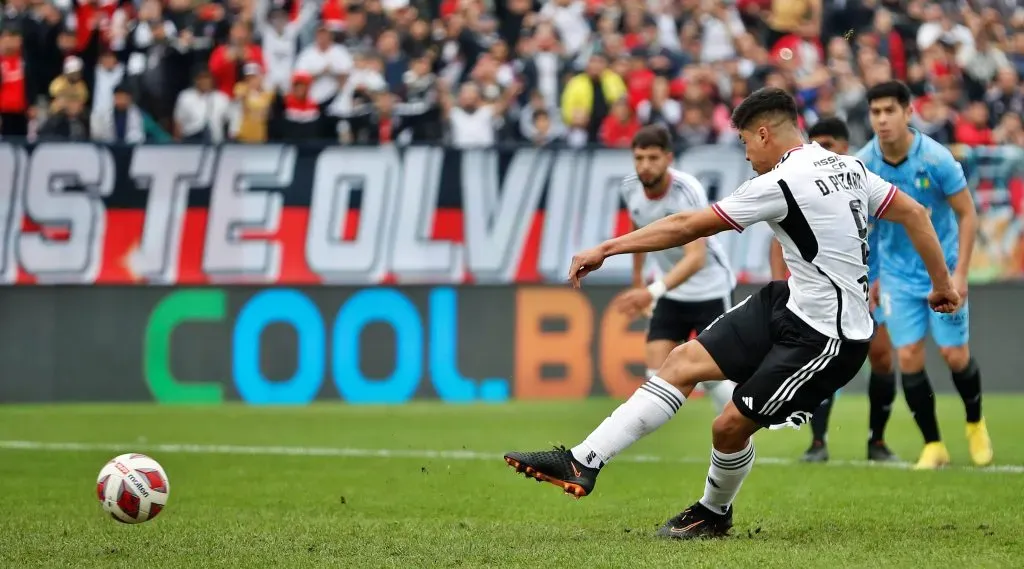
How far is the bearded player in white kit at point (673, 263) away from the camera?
10648 mm

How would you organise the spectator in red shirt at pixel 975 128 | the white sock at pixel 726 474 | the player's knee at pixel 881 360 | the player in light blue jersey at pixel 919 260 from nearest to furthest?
the white sock at pixel 726 474 → the player in light blue jersey at pixel 919 260 → the player's knee at pixel 881 360 → the spectator in red shirt at pixel 975 128

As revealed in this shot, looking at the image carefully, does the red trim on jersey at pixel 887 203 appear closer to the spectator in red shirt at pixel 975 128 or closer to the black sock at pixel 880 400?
the black sock at pixel 880 400

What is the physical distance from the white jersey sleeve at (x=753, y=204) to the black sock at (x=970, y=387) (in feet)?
14.6

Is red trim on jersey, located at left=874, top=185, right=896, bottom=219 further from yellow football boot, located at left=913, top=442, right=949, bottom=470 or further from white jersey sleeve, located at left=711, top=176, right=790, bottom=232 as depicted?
yellow football boot, located at left=913, top=442, right=949, bottom=470

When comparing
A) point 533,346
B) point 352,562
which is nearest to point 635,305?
point 352,562

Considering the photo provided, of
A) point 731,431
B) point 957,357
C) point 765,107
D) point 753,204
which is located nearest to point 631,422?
point 731,431

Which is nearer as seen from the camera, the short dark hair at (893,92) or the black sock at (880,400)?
the short dark hair at (893,92)

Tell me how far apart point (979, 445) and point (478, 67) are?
9.52 meters

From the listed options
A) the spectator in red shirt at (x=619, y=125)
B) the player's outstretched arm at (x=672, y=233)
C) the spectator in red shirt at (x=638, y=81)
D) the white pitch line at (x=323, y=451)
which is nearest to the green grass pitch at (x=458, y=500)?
the white pitch line at (x=323, y=451)

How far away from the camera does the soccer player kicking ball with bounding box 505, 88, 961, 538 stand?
6.98 metres

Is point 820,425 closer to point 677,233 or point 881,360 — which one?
point 881,360

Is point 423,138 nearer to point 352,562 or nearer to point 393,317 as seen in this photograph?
point 393,317

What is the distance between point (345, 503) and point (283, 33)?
11.2m

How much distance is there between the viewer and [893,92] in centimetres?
1019
